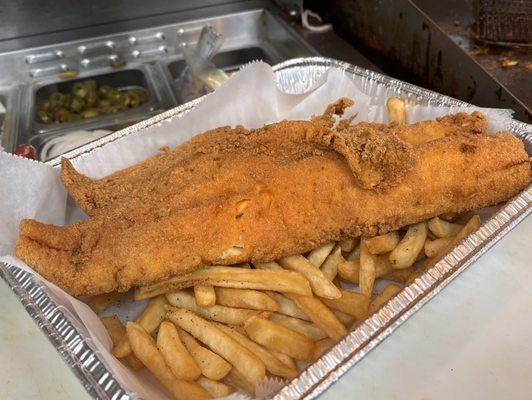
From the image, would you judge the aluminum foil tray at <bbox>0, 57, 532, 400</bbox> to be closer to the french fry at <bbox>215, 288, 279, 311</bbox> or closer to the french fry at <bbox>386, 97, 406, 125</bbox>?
the french fry at <bbox>215, 288, 279, 311</bbox>

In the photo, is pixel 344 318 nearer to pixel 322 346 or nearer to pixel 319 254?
pixel 322 346

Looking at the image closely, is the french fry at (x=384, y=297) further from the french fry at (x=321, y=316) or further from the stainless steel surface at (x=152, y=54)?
the stainless steel surface at (x=152, y=54)

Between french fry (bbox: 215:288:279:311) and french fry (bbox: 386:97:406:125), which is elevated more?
french fry (bbox: 386:97:406:125)

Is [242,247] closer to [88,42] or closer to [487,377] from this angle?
[487,377]

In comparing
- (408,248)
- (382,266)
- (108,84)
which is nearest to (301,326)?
(382,266)

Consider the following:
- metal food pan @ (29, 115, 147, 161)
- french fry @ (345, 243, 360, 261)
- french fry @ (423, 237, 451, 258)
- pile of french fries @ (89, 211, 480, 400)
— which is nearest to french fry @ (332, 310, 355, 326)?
pile of french fries @ (89, 211, 480, 400)

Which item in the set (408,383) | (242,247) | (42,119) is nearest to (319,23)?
→ (42,119)
